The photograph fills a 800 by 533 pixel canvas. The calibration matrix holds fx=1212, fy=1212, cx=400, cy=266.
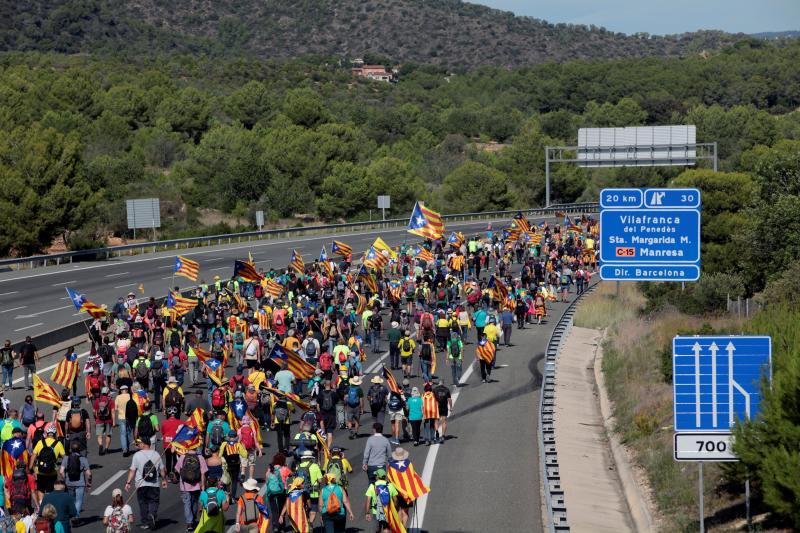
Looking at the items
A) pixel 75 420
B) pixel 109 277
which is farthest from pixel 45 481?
pixel 109 277

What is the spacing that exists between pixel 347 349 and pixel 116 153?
85522mm

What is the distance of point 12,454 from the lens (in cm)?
1848

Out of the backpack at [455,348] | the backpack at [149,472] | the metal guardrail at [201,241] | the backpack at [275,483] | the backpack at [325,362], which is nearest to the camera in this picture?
the backpack at [275,483]

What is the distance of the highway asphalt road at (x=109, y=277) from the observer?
42.8 metres

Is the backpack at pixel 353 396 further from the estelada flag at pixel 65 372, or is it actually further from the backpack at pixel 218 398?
the estelada flag at pixel 65 372

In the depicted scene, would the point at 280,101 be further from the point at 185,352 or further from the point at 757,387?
the point at 757,387

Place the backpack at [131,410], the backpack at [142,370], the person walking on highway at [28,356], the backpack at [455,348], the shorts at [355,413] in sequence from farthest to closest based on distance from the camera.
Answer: the backpack at [455,348], the person walking on highway at [28,356], the backpack at [142,370], the shorts at [355,413], the backpack at [131,410]

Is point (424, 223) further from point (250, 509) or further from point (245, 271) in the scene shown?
point (250, 509)

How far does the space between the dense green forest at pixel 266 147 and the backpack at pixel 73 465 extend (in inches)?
1398

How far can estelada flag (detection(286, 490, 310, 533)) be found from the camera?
643 inches

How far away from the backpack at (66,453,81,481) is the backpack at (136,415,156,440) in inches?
62.6

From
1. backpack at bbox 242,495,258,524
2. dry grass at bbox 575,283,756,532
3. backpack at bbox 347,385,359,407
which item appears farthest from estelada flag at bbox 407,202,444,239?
backpack at bbox 242,495,258,524

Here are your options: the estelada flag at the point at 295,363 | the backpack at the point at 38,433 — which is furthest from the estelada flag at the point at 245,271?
the backpack at the point at 38,433

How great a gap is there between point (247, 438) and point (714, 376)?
8.54 meters
